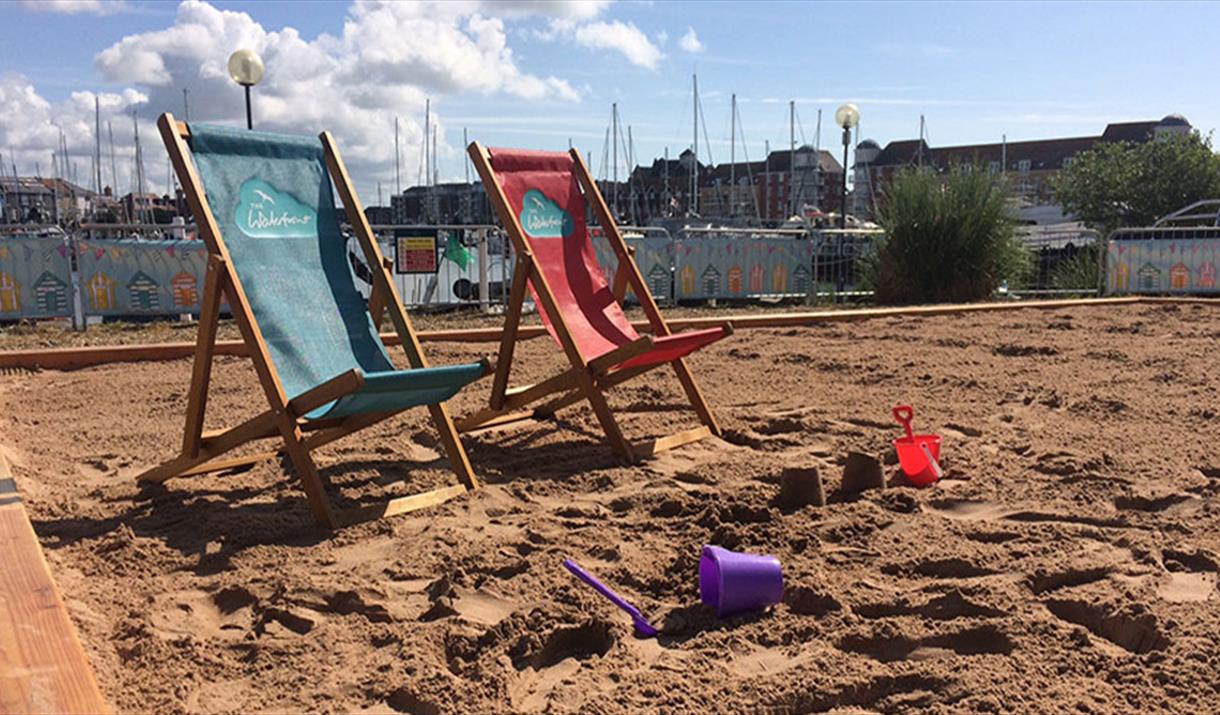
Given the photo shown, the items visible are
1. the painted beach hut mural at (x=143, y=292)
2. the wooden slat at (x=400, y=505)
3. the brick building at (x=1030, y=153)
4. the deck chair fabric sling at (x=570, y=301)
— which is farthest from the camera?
the brick building at (x=1030, y=153)

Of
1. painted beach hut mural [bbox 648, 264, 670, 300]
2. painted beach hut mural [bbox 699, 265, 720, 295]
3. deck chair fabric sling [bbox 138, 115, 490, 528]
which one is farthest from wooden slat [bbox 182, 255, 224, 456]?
painted beach hut mural [bbox 699, 265, 720, 295]

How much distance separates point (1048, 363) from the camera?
21.6 ft

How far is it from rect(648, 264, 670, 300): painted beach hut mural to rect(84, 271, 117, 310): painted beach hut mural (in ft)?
22.6

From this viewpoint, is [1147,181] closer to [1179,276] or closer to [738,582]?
[1179,276]

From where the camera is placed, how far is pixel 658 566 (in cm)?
283

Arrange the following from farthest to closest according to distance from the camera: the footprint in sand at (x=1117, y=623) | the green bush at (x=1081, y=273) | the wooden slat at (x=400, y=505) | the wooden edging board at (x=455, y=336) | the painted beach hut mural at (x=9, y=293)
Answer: the green bush at (x=1081, y=273)
the painted beach hut mural at (x=9, y=293)
the wooden edging board at (x=455, y=336)
the wooden slat at (x=400, y=505)
the footprint in sand at (x=1117, y=623)

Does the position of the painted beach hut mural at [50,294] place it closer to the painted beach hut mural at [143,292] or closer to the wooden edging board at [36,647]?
the painted beach hut mural at [143,292]

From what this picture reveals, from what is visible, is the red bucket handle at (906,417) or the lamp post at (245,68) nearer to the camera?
the red bucket handle at (906,417)

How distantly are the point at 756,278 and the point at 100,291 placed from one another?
8.94 meters

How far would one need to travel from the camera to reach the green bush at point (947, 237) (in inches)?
523

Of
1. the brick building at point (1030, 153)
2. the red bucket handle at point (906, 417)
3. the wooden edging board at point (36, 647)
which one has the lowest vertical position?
the wooden edging board at point (36, 647)

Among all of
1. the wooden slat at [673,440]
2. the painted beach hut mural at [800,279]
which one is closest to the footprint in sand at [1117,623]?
the wooden slat at [673,440]

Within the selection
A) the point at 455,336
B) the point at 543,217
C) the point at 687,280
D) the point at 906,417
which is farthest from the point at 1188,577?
the point at 687,280

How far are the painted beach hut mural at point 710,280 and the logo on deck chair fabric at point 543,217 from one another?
8951 millimetres
